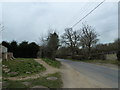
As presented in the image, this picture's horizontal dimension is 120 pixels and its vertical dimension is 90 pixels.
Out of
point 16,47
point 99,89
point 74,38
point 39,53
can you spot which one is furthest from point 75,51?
point 99,89

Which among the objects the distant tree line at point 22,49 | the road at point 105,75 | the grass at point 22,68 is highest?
the distant tree line at point 22,49

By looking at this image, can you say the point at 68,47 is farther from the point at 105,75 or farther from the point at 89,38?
the point at 105,75

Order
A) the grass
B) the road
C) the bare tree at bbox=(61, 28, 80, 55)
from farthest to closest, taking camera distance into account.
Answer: the bare tree at bbox=(61, 28, 80, 55)
the grass
the road

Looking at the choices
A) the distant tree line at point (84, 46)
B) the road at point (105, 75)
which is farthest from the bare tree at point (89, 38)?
the road at point (105, 75)

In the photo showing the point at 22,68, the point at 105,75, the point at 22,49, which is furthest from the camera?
the point at 22,49

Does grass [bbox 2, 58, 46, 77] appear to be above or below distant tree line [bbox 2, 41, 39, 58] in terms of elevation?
below

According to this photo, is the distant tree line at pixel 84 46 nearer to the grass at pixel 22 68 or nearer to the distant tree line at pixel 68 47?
the distant tree line at pixel 68 47

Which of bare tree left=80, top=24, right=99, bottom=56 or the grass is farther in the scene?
bare tree left=80, top=24, right=99, bottom=56

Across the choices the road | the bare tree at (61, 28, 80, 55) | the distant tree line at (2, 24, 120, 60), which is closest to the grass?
the road

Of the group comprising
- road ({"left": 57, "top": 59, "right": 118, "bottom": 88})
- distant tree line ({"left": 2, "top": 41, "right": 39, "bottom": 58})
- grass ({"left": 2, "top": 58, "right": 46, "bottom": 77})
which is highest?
distant tree line ({"left": 2, "top": 41, "right": 39, "bottom": 58})

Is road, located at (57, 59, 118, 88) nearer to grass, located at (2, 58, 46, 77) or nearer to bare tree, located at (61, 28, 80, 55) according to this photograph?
grass, located at (2, 58, 46, 77)

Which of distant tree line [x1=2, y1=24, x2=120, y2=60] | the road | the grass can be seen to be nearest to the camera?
the road

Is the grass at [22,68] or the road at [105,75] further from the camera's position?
the grass at [22,68]

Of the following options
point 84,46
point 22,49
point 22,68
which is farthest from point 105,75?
point 84,46
